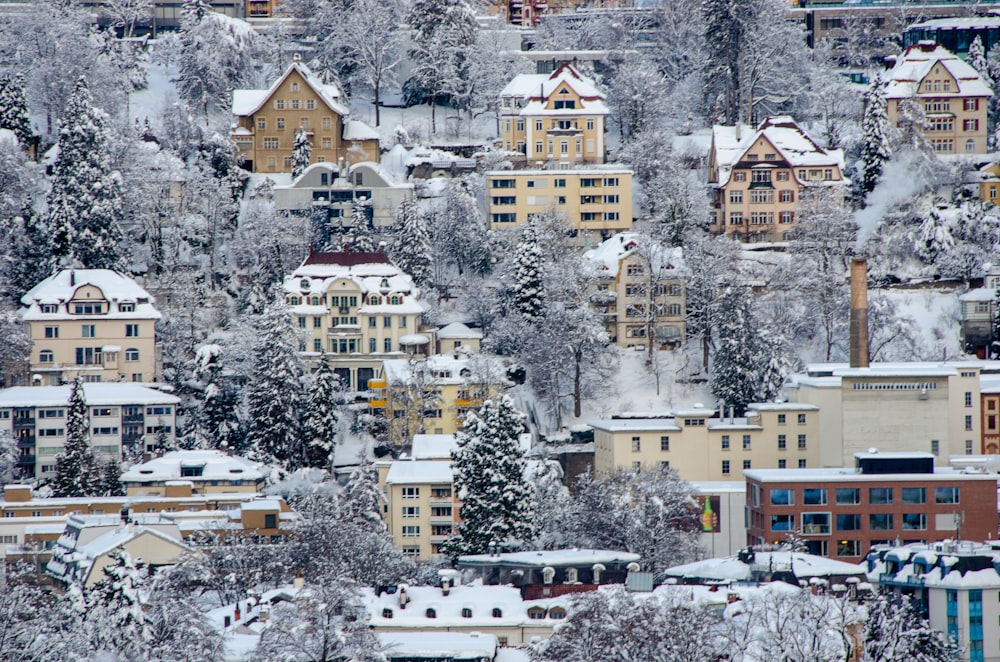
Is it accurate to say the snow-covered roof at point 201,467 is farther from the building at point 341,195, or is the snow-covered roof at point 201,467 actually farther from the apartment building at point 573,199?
the apartment building at point 573,199

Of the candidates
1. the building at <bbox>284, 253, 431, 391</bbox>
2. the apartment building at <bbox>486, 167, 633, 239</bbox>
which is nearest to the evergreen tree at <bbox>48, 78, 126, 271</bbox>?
the building at <bbox>284, 253, 431, 391</bbox>

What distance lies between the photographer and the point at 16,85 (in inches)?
5128

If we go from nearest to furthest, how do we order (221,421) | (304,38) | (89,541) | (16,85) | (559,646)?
(559,646) → (89,541) → (221,421) → (16,85) → (304,38)

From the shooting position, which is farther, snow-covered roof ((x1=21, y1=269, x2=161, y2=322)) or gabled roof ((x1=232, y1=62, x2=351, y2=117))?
gabled roof ((x1=232, y1=62, x2=351, y2=117))

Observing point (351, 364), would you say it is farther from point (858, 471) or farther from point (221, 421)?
point (858, 471)

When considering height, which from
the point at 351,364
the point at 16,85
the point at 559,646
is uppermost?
the point at 16,85

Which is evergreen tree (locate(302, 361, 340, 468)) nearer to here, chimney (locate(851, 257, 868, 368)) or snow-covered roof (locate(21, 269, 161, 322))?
snow-covered roof (locate(21, 269, 161, 322))

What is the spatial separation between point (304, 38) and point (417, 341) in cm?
3537

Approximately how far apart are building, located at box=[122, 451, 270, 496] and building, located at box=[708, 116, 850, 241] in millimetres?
29625

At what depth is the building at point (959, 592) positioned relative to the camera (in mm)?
87000

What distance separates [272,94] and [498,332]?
22.8 metres

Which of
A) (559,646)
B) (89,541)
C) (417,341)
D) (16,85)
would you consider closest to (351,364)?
(417,341)

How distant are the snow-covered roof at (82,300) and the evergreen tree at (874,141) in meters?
35.2

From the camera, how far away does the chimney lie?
354 ft
